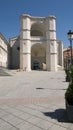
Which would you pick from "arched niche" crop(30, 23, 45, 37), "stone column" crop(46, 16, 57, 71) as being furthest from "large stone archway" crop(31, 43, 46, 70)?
"stone column" crop(46, 16, 57, 71)

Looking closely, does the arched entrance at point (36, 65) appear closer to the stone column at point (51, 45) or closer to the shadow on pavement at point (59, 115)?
the stone column at point (51, 45)

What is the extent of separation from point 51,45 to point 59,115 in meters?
46.2

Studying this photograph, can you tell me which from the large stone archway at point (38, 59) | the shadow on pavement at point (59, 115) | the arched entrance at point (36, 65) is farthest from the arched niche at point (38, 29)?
the shadow on pavement at point (59, 115)

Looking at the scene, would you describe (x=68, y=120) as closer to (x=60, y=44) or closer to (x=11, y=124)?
(x=11, y=124)

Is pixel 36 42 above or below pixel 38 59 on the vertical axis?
above

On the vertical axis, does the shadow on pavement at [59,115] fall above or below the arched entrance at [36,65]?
below

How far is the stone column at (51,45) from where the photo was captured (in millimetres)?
50562

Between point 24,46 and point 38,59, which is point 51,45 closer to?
point 24,46

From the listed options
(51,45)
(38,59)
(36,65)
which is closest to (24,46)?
(51,45)

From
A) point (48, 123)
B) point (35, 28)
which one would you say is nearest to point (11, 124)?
point (48, 123)

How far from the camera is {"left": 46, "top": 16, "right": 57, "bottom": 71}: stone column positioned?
5056 centimetres

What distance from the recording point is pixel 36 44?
2074 inches

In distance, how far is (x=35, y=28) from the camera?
186 feet

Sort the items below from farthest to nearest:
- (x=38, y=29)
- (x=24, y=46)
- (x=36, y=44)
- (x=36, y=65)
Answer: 1. (x=36, y=65)
2. (x=38, y=29)
3. (x=36, y=44)
4. (x=24, y=46)
